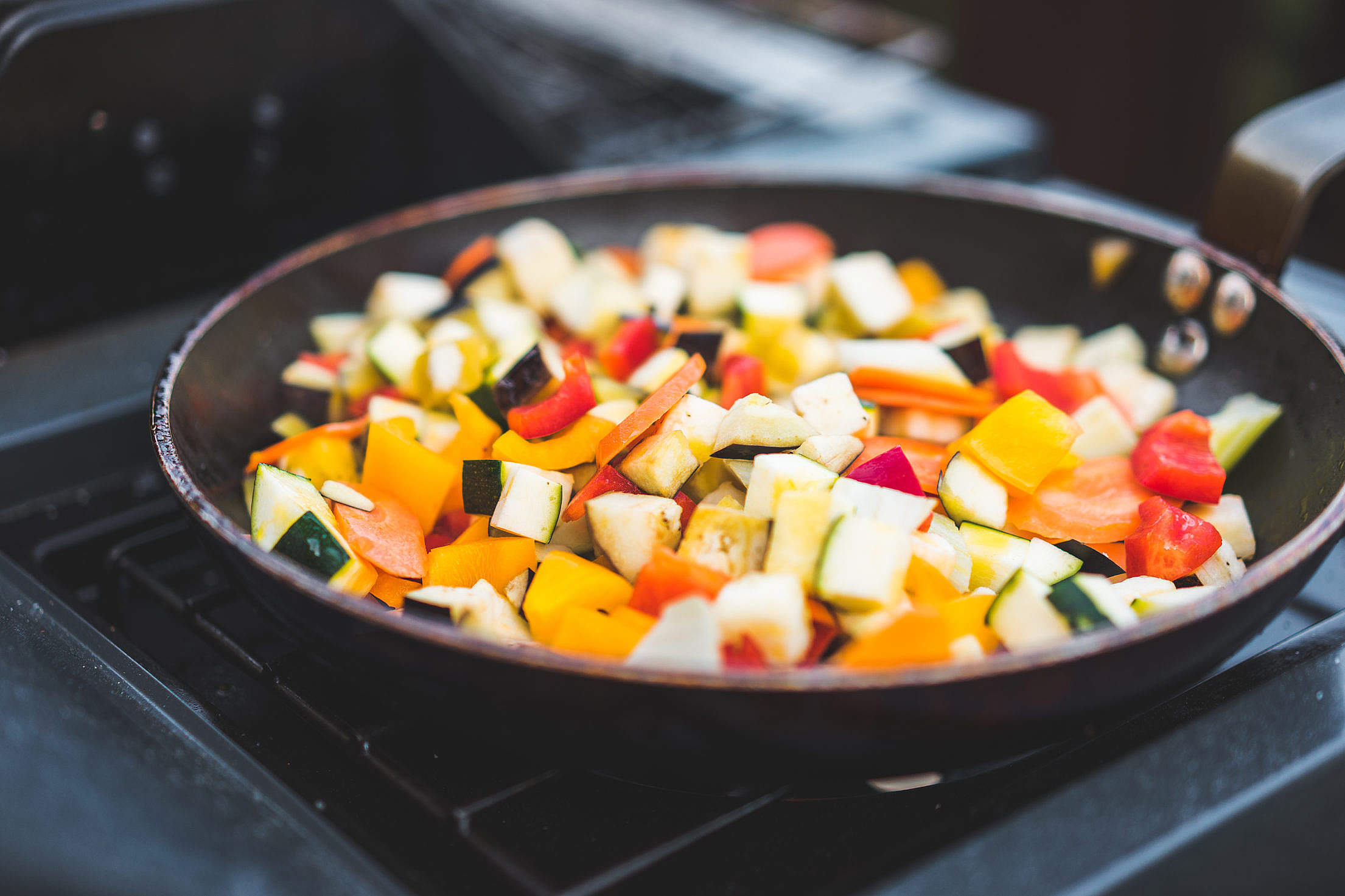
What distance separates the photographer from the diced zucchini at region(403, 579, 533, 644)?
0.79 meters

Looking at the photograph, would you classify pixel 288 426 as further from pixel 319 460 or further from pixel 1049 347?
pixel 1049 347

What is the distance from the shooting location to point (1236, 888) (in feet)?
2.41

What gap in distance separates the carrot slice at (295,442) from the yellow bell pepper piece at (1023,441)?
1.93 ft

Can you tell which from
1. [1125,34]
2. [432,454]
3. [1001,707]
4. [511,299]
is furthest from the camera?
[1125,34]

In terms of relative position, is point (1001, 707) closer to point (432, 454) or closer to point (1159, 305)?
point (432, 454)

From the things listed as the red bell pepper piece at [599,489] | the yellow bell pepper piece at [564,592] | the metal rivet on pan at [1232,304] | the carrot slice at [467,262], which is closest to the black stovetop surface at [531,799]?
the yellow bell pepper piece at [564,592]

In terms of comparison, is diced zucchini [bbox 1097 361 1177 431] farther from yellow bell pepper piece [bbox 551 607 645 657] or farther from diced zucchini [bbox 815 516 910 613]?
yellow bell pepper piece [bbox 551 607 645 657]

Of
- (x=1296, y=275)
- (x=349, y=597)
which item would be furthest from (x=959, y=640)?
(x=1296, y=275)

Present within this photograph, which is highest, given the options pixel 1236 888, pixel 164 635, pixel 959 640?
pixel 959 640

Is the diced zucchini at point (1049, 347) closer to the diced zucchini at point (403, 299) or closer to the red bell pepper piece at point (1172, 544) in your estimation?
the red bell pepper piece at point (1172, 544)

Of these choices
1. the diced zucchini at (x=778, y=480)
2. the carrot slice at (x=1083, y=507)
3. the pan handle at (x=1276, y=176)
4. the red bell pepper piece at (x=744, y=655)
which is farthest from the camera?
the pan handle at (x=1276, y=176)

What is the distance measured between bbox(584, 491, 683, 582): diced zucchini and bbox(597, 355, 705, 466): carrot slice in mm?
62

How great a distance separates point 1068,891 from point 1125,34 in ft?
10.3

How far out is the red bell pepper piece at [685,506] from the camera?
34.4 inches
